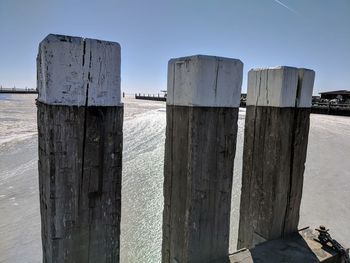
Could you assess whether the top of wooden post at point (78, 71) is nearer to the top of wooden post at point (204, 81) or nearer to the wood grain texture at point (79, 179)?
the wood grain texture at point (79, 179)

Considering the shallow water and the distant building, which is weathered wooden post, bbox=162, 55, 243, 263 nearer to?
the shallow water

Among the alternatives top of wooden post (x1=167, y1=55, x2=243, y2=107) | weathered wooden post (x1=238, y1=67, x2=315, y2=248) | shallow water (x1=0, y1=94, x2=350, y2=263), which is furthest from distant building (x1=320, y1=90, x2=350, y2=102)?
top of wooden post (x1=167, y1=55, x2=243, y2=107)

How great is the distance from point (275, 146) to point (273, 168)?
15cm

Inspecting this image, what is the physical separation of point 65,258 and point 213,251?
2.57ft

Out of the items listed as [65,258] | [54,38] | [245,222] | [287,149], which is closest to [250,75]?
[287,149]

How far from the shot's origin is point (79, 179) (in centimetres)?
106

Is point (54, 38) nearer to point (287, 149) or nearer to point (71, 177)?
point (71, 177)

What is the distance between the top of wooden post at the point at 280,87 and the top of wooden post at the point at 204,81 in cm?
44

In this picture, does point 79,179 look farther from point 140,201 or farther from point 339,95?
point 339,95

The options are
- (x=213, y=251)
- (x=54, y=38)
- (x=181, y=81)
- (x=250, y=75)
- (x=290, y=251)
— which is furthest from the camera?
(x=250, y=75)

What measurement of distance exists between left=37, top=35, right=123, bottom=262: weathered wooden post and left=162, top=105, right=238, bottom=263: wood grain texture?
1.20ft

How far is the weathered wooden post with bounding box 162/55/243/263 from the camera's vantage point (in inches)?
50.9

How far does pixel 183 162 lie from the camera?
4.49ft

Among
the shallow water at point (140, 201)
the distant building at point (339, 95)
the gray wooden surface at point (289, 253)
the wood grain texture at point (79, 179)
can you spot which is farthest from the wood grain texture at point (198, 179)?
the distant building at point (339, 95)
